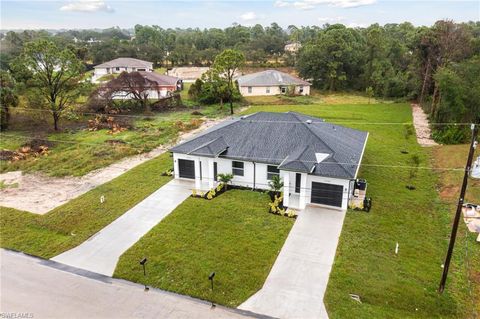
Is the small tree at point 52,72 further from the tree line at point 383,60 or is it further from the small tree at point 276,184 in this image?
the small tree at point 276,184

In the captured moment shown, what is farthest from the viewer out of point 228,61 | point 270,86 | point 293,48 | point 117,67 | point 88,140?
point 293,48

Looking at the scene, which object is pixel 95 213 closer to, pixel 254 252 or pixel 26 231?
pixel 26 231

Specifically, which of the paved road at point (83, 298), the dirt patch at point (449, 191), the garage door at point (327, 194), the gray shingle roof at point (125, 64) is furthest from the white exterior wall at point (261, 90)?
the paved road at point (83, 298)

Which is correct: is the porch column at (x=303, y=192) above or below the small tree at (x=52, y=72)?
below

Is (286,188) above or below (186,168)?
above

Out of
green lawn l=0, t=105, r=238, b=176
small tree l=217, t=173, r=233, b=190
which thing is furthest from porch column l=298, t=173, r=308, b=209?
green lawn l=0, t=105, r=238, b=176

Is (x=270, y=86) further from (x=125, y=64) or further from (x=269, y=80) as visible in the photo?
(x=125, y=64)

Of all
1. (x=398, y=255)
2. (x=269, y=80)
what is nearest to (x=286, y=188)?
(x=398, y=255)
